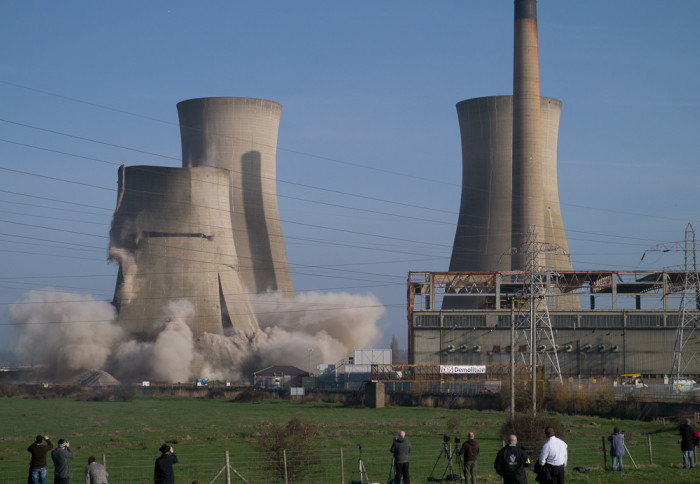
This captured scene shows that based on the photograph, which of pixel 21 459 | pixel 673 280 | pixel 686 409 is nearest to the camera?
pixel 21 459

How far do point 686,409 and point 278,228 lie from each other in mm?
39939

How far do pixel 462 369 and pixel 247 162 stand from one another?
23.6 metres

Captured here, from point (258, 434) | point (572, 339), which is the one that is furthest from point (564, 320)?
→ point (258, 434)

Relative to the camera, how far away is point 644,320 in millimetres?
52969

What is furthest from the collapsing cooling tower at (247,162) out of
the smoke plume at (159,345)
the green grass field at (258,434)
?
the green grass field at (258,434)

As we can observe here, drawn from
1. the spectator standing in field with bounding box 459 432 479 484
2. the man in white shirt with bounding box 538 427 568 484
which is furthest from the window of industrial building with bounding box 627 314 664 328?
the man in white shirt with bounding box 538 427 568 484

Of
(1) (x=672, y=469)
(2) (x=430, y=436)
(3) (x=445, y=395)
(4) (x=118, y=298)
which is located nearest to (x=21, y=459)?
(2) (x=430, y=436)

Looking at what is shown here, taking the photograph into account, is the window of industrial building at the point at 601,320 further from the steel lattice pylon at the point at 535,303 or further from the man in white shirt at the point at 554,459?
the man in white shirt at the point at 554,459

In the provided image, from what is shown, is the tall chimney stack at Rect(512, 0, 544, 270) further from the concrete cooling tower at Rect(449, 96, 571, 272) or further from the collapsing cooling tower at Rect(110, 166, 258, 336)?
the collapsing cooling tower at Rect(110, 166, 258, 336)

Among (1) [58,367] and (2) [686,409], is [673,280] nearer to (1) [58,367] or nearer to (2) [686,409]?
(2) [686,409]

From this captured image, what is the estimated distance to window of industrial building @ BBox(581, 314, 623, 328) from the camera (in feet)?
174

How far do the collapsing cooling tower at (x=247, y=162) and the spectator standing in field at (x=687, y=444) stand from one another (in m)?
49.0

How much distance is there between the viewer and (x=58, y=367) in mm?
64500

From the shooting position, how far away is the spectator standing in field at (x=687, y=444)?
16.8m
